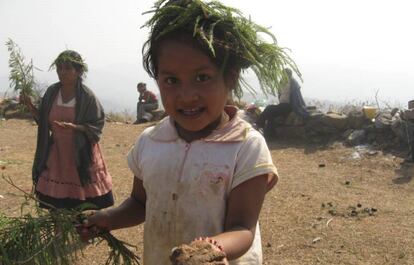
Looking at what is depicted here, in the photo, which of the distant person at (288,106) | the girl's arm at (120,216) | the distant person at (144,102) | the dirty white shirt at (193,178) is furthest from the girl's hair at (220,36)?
the distant person at (144,102)

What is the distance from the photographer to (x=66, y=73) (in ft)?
15.6

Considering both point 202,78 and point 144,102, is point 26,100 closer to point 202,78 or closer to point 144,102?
point 202,78

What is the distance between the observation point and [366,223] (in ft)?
19.2

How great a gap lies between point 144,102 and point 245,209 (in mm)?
13347

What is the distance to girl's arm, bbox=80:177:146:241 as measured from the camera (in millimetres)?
1920

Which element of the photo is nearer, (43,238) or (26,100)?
(43,238)

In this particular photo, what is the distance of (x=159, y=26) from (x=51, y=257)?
95 cm

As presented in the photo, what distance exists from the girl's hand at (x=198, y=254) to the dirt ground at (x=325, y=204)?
1.69 metres

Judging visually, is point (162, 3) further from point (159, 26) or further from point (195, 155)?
point (195, 155)

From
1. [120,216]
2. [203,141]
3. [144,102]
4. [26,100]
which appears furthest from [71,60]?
[144,102]

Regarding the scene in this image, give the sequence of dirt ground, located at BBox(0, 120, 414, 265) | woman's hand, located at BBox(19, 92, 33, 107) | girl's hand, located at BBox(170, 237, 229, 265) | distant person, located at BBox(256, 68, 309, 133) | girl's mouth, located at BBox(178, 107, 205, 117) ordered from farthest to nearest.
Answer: distant person, located at BBox(256, 68, 309, 133), dirt ground, located at BBox(0, 120, 414, 265), woman's hand, located at BBox(19, 92, 33, 107), girl's mouth, located at BBox(178, 107, 205, 117), girl's hand, located at BBox(170, 237, 229, 265)

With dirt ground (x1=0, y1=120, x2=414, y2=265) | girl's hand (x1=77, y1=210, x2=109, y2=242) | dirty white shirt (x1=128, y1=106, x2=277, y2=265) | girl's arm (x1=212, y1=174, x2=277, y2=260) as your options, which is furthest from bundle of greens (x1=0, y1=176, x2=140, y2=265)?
dirt ground (x1=0, y1=120, x2=414, y2=265)

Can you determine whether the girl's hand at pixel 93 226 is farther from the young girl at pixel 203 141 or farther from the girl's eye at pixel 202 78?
the girl's eye at pixel 202 78

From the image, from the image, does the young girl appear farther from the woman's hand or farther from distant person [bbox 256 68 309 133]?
distant person [bbox 256 68 309 133]
